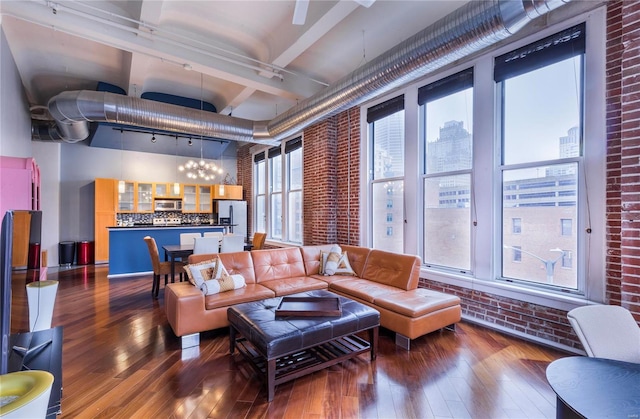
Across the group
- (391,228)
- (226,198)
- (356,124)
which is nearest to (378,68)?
(356,124)

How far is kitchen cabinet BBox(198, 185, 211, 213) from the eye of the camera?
8534 mm

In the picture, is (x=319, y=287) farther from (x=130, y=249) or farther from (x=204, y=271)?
(x=130, y=249)

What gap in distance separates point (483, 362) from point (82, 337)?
4.08m

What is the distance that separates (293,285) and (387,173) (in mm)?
2388

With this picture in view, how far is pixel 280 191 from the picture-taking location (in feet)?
24.4

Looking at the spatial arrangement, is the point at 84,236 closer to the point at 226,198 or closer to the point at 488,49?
the point at 226,198

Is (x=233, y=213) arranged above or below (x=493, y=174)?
below

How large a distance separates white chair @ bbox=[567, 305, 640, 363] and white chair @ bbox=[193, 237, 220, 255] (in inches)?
160

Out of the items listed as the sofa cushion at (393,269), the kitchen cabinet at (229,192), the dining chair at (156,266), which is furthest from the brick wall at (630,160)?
the kitchen cabinet at (229,192)

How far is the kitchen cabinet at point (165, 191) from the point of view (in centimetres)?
785

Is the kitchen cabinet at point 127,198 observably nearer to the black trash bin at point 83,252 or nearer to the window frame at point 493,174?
the black trash bin at point 83,252

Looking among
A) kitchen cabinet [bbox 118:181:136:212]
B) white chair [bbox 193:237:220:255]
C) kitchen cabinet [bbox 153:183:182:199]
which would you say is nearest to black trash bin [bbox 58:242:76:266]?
kitchen cabinet [bbox 118:181:136:212]

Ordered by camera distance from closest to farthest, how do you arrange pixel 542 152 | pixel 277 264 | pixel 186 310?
1. pixel 186 310
2. pixel 542 152
3. pixel 277 264

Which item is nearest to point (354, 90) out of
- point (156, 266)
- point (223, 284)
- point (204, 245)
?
point (223, 284)
